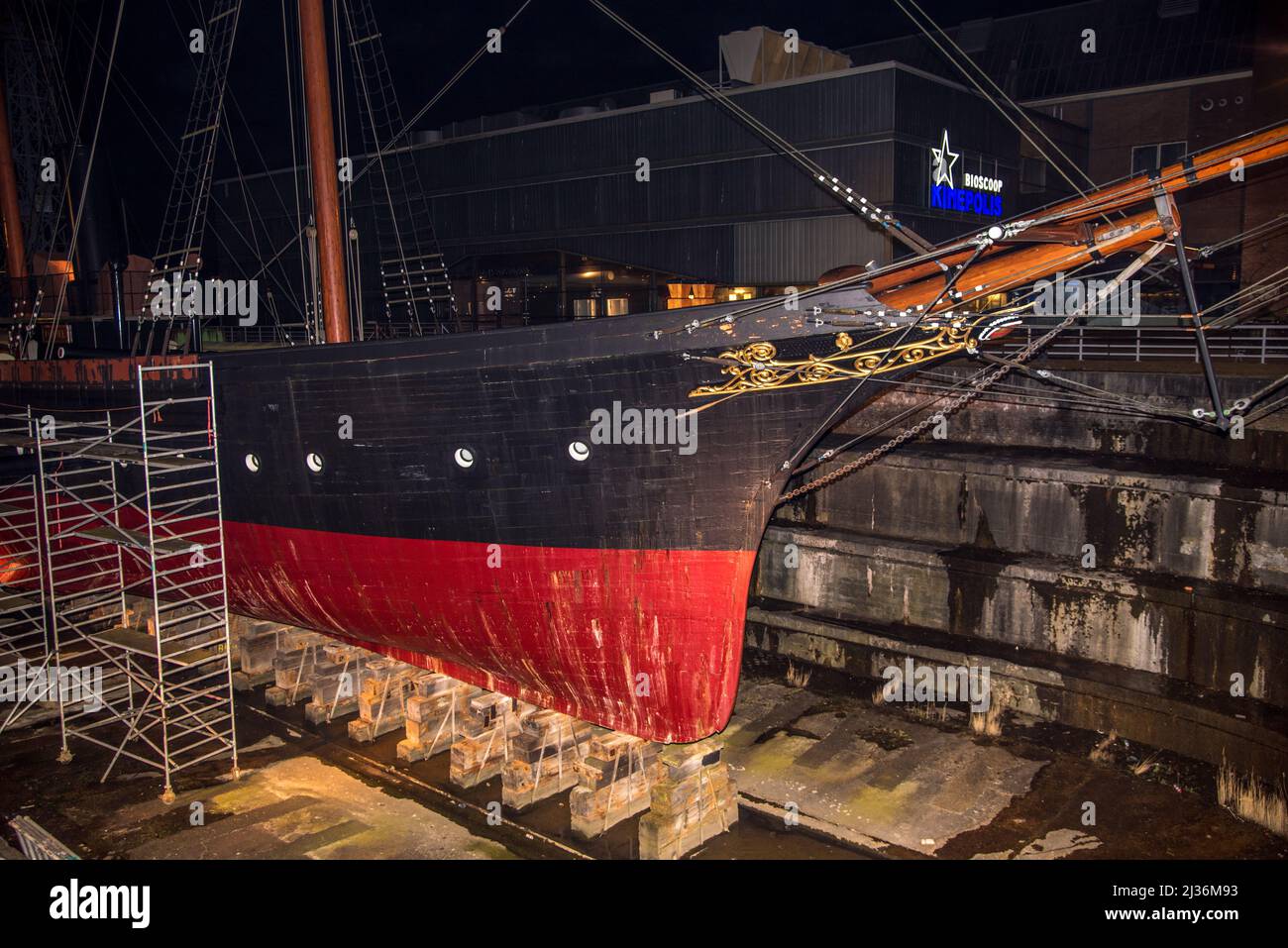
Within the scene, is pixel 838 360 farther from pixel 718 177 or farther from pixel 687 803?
pixel 718 177

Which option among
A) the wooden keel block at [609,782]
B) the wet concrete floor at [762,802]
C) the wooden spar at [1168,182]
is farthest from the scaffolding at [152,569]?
the wooden spar at [1168,182]

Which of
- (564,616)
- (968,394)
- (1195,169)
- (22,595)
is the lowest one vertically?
(22,595)

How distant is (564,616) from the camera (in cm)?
896

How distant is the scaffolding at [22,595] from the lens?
463 inches

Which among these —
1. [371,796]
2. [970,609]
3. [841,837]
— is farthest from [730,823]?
[970,609]

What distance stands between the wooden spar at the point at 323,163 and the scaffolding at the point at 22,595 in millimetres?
3909

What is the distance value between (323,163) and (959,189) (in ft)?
48.1

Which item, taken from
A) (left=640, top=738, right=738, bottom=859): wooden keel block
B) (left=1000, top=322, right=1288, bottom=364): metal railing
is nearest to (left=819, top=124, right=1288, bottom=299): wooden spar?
(left=640, top=738, right=738, bottom=859): wooden keel block

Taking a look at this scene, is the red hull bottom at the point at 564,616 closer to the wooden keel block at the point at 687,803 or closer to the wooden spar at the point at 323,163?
the wooden keel block at the point at 687,803

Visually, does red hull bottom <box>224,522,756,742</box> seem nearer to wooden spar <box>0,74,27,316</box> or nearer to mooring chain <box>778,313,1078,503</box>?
mooring chain <box>778,313,1078,503</box>

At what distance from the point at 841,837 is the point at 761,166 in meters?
15.0

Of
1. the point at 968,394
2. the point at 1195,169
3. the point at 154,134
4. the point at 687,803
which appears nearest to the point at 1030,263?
the point at 1195,169
